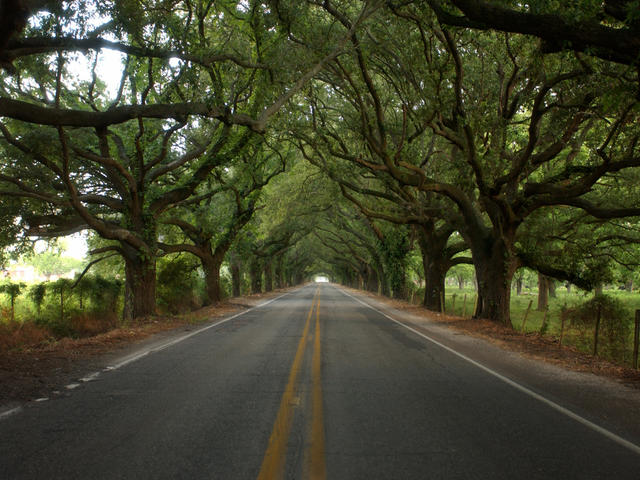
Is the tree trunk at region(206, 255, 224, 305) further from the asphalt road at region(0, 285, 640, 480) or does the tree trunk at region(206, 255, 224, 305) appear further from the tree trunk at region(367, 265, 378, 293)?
the tree trunk at region(367, 265, 378, 293)

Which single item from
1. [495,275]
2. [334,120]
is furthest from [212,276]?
[495,275]

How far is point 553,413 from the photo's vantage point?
5504 mm

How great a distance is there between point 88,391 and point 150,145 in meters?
11.9

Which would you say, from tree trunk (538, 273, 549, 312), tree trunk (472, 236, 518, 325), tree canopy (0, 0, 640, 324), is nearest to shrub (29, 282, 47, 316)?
tree canopy (0, 0, 640, 324)

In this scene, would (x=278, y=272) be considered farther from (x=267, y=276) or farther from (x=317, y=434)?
(x=317, y=434)

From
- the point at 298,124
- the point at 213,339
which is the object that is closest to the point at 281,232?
the point at 298,124

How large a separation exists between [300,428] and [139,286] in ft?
41.1

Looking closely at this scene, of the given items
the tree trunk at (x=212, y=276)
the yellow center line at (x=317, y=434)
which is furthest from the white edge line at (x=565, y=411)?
the tree trunk at (x=212, y=276)

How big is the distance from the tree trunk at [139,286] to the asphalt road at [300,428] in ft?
26.4

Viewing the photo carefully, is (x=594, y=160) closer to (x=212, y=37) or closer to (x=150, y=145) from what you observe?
(x=212, y=37)

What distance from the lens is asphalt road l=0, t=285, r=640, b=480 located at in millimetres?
3770

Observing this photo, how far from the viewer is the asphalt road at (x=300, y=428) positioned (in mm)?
3770

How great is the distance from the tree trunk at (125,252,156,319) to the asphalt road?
8.05m

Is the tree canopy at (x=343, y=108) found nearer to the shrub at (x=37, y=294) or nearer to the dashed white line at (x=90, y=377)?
the shrub at (x=37, y=294)
